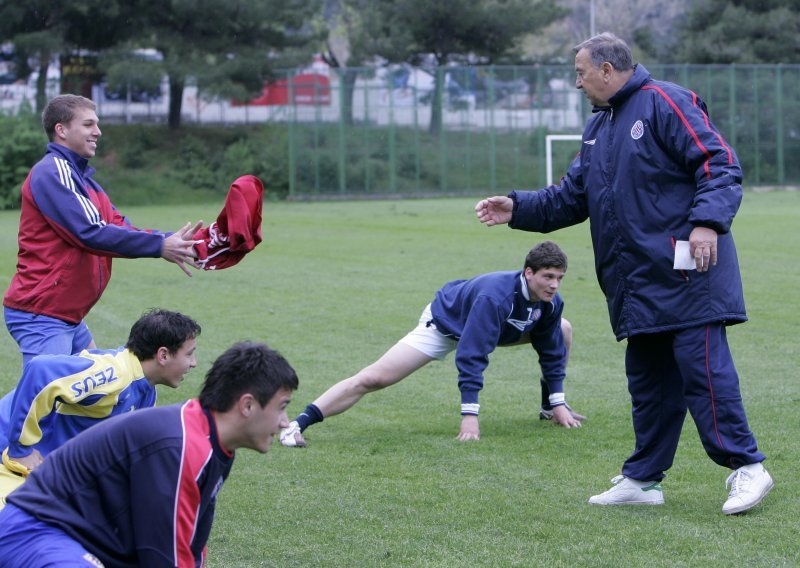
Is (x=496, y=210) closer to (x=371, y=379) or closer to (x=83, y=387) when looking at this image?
(x=371, y=379)

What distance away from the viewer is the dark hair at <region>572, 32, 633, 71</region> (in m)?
5.66

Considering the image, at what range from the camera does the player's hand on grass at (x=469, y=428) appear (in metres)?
7.38

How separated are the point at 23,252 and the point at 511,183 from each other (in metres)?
37.1

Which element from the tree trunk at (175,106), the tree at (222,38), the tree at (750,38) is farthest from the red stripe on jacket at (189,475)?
the tree at (750,38)

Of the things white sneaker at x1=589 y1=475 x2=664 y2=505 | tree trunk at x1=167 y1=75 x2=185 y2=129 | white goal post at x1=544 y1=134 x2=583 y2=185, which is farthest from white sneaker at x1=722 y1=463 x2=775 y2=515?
tree trunk at x1=167 y1=75 x2=185 y2=129

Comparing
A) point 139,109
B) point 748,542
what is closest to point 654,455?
point 748,542

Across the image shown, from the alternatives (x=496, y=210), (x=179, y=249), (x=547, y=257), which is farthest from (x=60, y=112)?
(x=547, y=257)

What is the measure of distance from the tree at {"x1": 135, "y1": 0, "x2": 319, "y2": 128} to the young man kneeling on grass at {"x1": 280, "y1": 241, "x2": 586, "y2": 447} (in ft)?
118

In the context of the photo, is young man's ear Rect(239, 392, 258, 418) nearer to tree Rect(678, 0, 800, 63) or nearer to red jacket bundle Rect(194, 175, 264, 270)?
red jacket bundle Rect(194, 175, 264, 270)

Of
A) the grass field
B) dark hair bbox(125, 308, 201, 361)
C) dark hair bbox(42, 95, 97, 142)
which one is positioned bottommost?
the grass field

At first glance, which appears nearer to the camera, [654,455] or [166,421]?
[166,421]

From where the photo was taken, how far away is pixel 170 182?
44219 mm

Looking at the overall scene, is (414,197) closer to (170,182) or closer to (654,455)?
(170,182)

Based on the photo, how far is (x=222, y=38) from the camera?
44469mm
